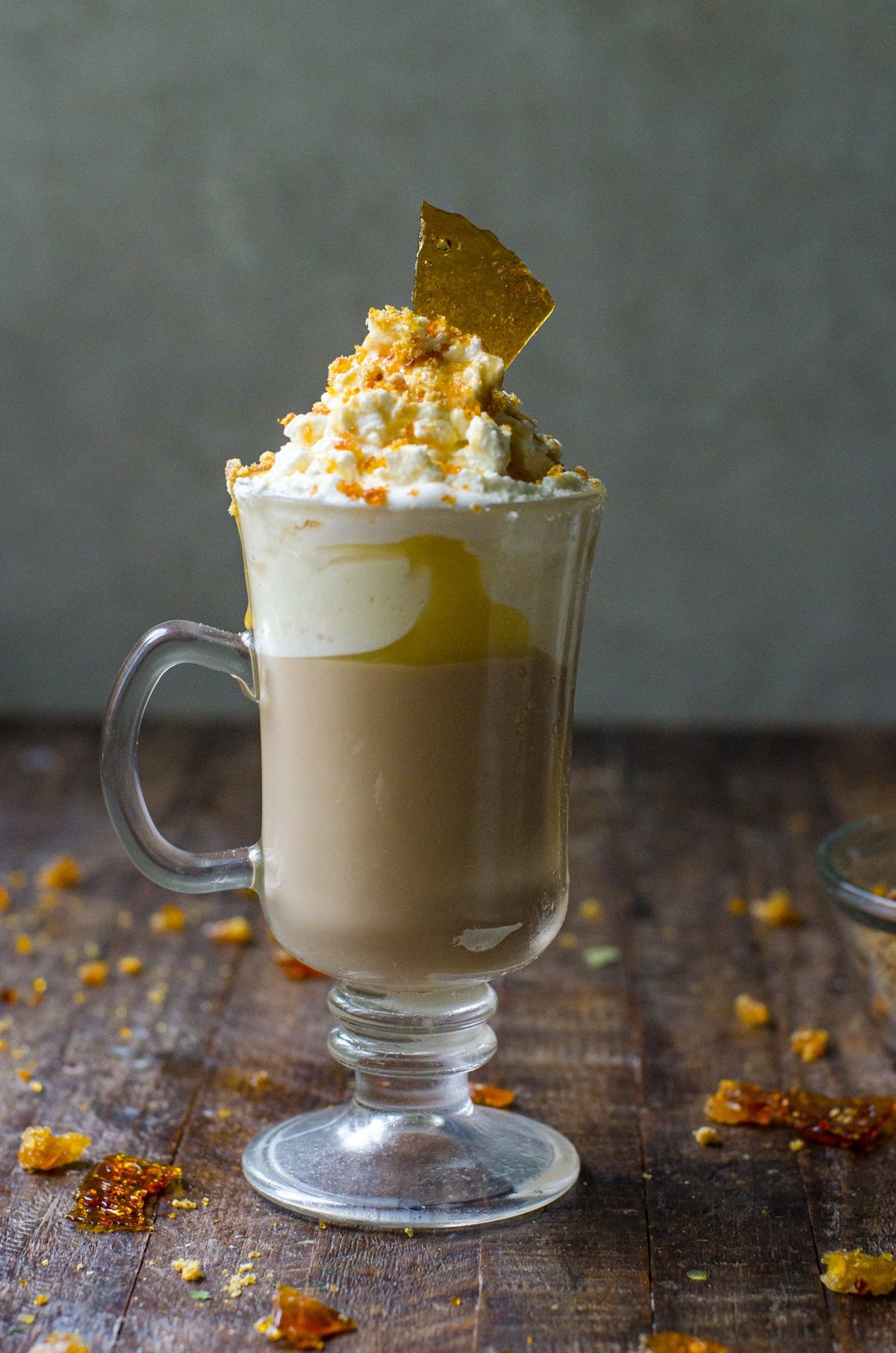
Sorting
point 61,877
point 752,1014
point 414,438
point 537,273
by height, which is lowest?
point 61,877

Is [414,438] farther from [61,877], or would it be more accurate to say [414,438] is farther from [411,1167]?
[61,877]

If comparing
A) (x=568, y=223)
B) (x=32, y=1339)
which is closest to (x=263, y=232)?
(x=568, y=223)

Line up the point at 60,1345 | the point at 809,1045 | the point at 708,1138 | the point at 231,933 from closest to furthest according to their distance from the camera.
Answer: the point at 60,1345 < the point at 708,1138 < the point at 809,1045 < the point at 231,933

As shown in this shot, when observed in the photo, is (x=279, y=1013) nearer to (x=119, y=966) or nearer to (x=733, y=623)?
(x=119, y=966)

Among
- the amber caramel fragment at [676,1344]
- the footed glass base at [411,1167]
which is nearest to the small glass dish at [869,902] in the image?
the footed glass base at [411,1167]

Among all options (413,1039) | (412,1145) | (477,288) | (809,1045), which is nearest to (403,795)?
(413,1039)

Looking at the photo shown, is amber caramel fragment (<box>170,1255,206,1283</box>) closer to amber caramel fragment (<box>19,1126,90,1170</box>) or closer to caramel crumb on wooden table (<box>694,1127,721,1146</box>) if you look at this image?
amber caramel fragment (<box>19,1126,90,1170</box>)
